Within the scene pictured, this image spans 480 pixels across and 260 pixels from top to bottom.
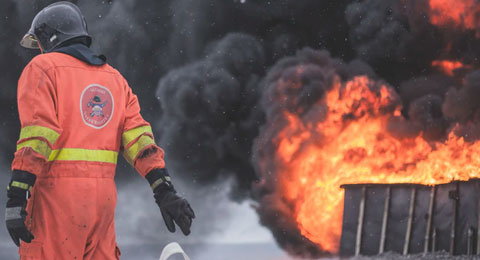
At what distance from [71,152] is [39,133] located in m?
0.28

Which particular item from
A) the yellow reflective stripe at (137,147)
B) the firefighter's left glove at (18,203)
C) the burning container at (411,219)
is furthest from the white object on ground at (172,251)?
the burning container at (411,219)

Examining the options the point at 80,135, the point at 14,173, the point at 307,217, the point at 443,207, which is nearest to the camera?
the point at 14,173

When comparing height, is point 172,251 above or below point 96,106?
below

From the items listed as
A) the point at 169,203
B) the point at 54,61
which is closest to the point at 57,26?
the point at 54,61

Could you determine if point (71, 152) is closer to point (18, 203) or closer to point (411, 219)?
point (18, 203)

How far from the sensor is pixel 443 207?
562 inches

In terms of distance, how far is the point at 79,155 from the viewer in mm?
3633

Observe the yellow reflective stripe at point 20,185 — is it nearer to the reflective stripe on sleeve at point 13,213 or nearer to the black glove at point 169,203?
the reflective stripe on sleeve at point 13,213

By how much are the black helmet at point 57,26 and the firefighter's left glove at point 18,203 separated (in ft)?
3.29

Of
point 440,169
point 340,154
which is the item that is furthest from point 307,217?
point 440,169

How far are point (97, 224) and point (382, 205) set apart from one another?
40.3 ft

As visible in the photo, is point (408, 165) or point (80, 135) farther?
point (408, 165)

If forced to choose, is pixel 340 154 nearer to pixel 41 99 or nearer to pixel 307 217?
pixel 307 217

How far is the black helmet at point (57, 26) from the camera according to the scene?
12.7ft
